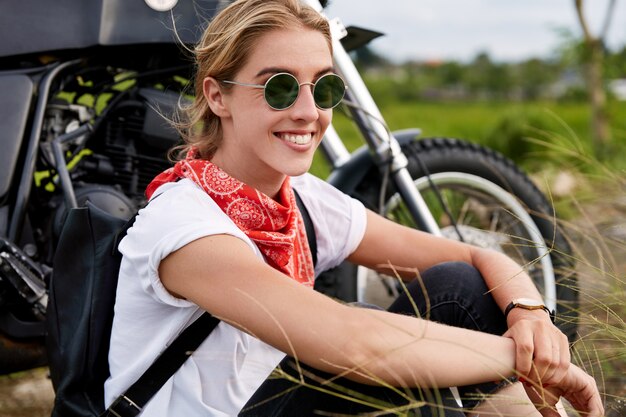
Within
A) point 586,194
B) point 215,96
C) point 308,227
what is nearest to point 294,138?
point 215,96

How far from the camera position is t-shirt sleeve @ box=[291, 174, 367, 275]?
6.44 feet

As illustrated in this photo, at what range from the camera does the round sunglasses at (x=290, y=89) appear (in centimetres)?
163

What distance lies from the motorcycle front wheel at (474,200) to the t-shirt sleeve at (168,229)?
39.5 inches

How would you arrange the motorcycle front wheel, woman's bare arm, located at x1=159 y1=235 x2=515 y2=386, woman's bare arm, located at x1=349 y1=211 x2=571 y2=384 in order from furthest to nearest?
the motorcycle front wheel
woman's bare arm, located at x1=349 y1=211 x2=571 y2=384
woman's bare arm, located at x1=159 y1=235 x2=515 y2=386

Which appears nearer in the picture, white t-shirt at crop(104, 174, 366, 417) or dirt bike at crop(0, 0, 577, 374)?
white t-shirt at crop(104, 174, 366, 417)

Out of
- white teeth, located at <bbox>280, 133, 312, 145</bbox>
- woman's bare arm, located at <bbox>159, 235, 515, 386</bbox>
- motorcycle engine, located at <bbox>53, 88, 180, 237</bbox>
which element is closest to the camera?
woman's bare arm, located at <bbox>159, 235, 515, 386</bbox>

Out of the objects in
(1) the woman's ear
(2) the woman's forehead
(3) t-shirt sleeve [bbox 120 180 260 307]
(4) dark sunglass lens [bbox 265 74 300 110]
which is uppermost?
(2) the woman's forehead

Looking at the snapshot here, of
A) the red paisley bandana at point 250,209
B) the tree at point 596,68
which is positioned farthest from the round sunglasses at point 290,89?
the tree at point 596,68

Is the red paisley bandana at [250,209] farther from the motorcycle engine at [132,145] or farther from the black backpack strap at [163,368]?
the motorcycle engine at [132,145]

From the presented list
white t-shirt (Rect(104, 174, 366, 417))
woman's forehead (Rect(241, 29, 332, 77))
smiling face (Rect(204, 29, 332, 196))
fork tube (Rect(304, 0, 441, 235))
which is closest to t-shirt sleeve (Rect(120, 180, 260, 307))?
white t-shirt (Rect(104, 174, 366, 417))

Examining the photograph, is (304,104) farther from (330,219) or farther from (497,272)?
(497,272)

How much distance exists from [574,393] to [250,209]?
0.67 m

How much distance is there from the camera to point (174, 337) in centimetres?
162

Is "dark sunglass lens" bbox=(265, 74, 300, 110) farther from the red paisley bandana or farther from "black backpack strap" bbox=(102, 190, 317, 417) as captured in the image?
"black backpack strap" bbox=(102, 190, 317, 417)
